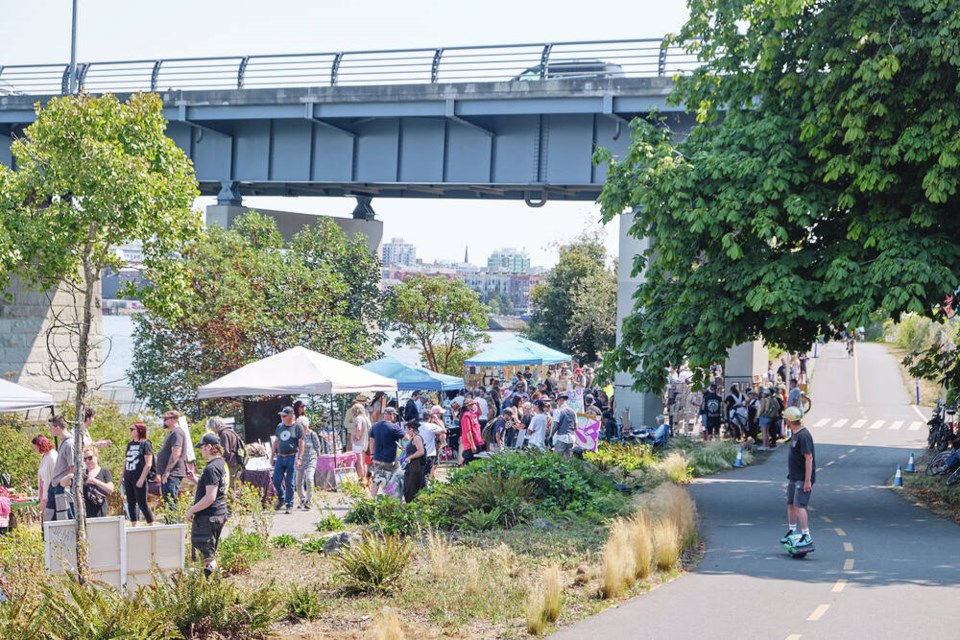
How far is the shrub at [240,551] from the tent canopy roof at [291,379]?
612 centimetres

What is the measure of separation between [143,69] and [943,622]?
2860cm

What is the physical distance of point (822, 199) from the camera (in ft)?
56.2

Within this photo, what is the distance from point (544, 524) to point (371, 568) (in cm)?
398

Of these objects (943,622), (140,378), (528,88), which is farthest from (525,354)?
(943,622)

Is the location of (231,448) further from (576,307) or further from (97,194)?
(576,307)

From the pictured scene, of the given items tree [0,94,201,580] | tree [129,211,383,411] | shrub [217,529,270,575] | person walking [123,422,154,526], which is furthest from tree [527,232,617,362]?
shrub [217,529,270,575]

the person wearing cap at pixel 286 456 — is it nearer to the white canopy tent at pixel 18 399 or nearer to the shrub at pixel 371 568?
the white canopy tent at pixel 18 399

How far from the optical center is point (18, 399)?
1762 centimetres

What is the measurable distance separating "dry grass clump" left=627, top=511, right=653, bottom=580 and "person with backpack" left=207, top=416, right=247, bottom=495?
6650mm

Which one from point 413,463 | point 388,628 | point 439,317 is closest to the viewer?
point 388,628

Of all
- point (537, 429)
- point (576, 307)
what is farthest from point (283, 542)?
point (576, 307)

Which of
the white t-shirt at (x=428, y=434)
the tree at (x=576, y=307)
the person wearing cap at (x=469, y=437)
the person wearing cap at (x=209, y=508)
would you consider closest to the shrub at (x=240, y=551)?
the person wearing cap at (x=209, y=508)

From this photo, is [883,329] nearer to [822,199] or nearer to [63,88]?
[63,88]

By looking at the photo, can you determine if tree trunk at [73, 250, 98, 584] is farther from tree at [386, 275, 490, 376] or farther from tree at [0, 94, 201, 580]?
tree at [386, 275, 490, 376]
